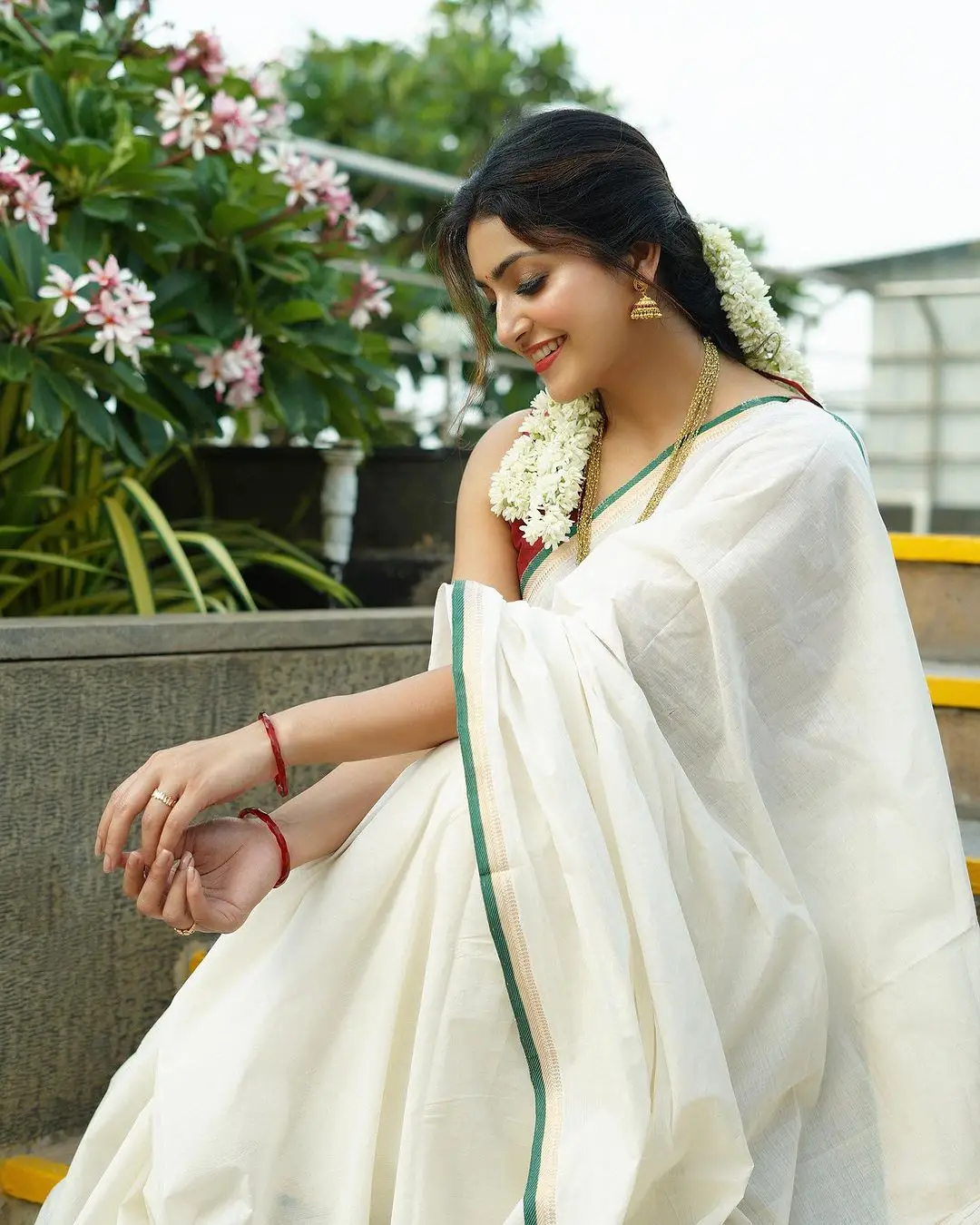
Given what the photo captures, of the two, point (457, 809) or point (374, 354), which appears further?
point (374, 354)

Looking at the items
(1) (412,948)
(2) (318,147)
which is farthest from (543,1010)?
(2) (318,147)

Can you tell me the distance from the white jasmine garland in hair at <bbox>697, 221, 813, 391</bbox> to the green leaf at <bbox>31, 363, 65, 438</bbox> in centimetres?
108

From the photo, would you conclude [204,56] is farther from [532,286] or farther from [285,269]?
[532,286]

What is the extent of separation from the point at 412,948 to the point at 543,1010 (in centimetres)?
17

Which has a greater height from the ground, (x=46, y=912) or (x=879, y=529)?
(x=879, y=529)

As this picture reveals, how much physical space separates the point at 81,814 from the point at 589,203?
1119mm

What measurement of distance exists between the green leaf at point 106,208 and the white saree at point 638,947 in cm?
124

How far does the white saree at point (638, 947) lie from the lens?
4.89 ft

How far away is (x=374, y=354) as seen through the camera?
319 centimetres

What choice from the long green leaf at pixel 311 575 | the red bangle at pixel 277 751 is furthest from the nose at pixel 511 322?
the long green leaf at pixel 311 575

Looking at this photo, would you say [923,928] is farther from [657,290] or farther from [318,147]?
[318,147]

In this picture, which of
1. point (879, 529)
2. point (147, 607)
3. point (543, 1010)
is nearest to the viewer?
point (543, 1010)

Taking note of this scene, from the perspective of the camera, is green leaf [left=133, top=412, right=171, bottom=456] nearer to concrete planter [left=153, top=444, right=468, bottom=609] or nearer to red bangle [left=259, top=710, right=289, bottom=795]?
concrete planter [left=153, top=444, right=468, bottom=609]

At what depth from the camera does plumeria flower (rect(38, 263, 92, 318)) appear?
2324 millimetres
